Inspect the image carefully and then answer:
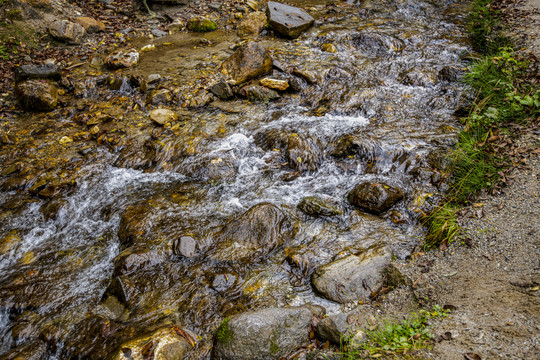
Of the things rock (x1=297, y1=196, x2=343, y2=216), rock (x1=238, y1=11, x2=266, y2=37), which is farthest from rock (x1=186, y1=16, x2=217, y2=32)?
rock (x1=297, y1=196, x2=343, y2=216)

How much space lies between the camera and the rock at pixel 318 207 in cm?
513

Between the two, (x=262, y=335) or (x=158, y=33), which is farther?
(x=158, y=33)

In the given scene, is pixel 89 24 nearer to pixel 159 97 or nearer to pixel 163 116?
pixel 159 97

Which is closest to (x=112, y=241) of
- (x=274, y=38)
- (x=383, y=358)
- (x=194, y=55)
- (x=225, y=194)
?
(x=225, y=194)

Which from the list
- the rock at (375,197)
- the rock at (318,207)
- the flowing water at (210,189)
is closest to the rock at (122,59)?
the flowing water at (210,189)

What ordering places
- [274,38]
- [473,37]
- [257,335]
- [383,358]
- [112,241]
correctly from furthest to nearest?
[274,38], [473,37], [112,241], [257,335], [383,358]

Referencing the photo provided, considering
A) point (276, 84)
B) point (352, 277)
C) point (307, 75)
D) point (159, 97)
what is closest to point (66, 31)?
point (159, 97)

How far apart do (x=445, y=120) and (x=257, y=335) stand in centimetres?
646

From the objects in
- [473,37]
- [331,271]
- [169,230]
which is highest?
[473,37]

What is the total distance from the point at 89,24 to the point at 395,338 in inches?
510

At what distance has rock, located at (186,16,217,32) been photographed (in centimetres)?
1154

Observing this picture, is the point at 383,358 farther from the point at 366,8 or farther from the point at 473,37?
the point at 366,8

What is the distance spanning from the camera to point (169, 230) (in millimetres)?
4977

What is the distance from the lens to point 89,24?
10.4m
